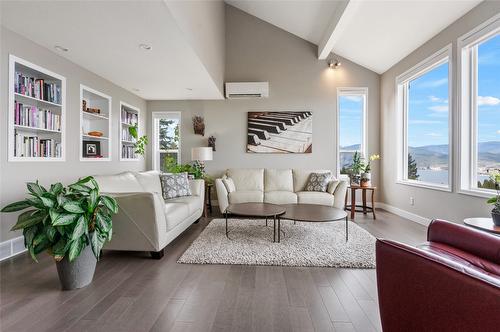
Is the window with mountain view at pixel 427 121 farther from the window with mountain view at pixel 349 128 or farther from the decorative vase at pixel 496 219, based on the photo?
the decorative vase at pixel 496 219

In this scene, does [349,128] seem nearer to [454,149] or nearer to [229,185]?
[454,149]

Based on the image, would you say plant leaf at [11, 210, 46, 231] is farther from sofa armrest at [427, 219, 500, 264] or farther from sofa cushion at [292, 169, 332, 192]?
sofa cushion at [292, 169, 332, 192]

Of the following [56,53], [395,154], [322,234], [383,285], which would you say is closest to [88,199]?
→ [383,285]

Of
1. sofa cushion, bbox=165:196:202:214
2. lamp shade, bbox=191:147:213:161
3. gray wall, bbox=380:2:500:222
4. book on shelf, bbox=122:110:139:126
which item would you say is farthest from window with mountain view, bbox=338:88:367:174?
book on shelf, bbox=122:110:139:126

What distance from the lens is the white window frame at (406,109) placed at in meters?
3.35

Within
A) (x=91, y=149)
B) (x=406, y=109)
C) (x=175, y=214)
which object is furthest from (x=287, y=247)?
(x=406, y=109)

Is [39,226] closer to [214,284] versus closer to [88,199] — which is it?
[88,199]

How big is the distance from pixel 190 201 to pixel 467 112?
3.74 m

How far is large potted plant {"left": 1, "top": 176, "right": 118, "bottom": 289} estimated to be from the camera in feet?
5.79

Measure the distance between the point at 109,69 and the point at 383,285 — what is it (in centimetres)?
418

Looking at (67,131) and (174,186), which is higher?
(67,131)

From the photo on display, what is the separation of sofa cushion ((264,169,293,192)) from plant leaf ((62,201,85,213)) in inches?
134

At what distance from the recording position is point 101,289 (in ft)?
6.37

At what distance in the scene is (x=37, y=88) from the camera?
9.71 feet
